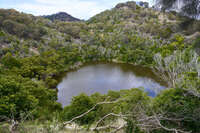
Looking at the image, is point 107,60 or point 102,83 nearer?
point 102,83

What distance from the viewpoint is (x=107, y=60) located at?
2814 cm

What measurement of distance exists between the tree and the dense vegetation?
0.21 m

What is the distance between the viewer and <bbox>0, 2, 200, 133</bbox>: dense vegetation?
128 inches

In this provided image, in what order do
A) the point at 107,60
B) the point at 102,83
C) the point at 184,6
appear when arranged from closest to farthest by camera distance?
the point at 184,6 < the point at 102,83 < the point at 107,60


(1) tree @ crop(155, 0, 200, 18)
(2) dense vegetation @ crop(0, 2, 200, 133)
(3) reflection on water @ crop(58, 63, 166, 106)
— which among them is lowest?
(3) reflection on water @ crop(58, 63, 166, 106)

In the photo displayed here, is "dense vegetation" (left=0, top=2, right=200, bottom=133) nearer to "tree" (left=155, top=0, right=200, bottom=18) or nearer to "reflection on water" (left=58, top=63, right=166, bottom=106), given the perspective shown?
"tree" (left=155, top=0, right=200, bottom=18)

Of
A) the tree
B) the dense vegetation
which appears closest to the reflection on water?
the dense vegetation

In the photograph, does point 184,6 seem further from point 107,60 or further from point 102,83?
point 107,60

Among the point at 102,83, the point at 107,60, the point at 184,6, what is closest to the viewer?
the point at 184,6

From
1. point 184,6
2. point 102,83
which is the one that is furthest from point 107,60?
point 184,6

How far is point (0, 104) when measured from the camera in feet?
19.4

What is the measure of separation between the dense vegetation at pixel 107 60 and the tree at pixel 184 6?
208 mm

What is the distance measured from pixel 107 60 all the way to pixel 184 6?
1017 inches

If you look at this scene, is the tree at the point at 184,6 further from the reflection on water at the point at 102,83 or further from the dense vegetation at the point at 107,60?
the reflection on water at the point at 102,83
